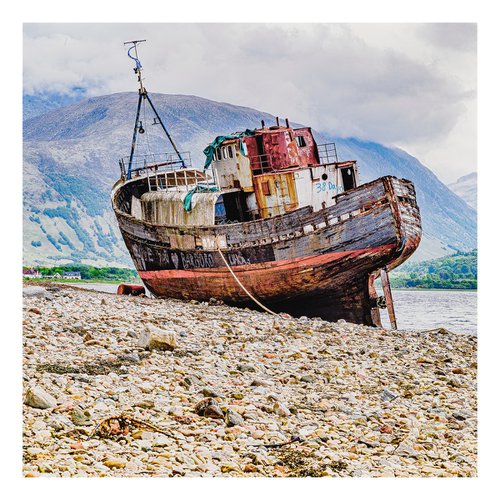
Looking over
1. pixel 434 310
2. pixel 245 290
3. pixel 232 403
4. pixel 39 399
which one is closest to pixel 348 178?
pixel 245 290

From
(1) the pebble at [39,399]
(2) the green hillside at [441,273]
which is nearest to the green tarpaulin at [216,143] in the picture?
(2) the green hillside at [441,273]

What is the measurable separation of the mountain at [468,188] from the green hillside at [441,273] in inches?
30.1

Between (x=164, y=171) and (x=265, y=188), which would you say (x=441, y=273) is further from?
(x=164, y=171)

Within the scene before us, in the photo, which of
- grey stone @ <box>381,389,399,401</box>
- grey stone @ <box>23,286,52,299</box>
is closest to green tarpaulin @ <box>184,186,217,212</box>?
grey stone @ <box>23,286,52,299</box>

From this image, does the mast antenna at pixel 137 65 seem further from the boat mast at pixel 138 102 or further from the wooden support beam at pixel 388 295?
the wooden support beam at pixel 388 295

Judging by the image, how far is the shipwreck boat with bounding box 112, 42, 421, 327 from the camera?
12.6 metres

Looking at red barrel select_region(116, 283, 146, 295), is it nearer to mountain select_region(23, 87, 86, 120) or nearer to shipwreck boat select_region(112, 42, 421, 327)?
shipwreck boat select_region(112, 42, 421, 327)

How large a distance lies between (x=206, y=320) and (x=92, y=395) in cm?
431

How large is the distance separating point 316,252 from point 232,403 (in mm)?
6021

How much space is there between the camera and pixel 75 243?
37.3ft

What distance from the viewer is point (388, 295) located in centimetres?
1280

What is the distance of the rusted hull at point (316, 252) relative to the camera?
1247cm

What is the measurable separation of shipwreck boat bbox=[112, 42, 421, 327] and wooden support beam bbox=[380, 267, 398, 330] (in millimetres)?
25
